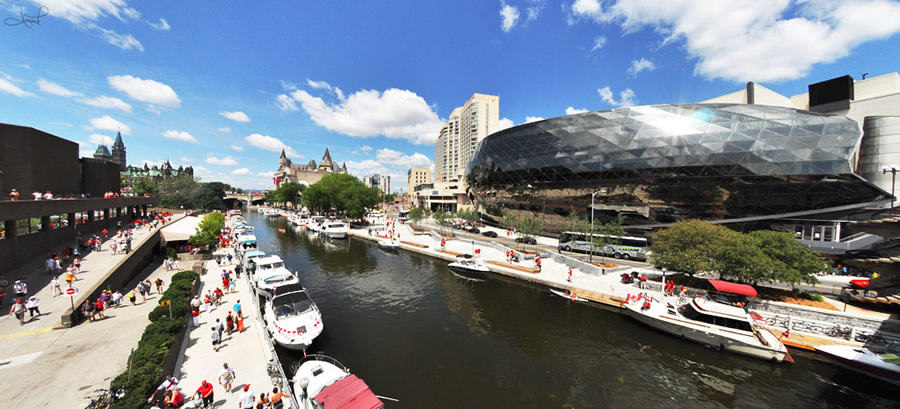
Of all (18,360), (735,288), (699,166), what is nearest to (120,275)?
(18,360)

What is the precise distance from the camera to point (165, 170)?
569 ft

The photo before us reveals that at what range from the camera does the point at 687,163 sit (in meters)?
37.2

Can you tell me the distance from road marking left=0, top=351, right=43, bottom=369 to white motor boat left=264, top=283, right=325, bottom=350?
7.79 meters

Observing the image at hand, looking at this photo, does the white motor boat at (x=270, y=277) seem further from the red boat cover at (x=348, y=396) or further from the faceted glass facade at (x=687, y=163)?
the faceted glass facade at (x=687, y=163)

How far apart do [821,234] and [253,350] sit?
189 ft

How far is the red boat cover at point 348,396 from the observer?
877cm

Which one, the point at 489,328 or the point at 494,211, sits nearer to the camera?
the point at 489,328

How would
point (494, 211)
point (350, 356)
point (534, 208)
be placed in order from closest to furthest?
1. point (350, 356)
2. point (534, 208)
3. point (494, 211)

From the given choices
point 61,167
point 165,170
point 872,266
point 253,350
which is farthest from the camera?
point 165,170

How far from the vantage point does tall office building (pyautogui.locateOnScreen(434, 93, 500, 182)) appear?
123 m

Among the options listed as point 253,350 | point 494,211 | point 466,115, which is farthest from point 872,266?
point 466,115

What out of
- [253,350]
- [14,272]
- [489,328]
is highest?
[14,272]

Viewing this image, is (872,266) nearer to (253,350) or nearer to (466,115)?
(253,350)

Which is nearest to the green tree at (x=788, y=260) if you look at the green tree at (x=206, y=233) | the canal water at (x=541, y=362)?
the canal water at (x=541, y=362)
